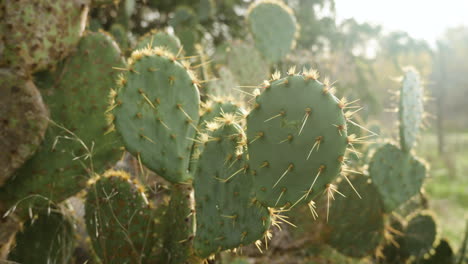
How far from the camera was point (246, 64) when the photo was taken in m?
3.06

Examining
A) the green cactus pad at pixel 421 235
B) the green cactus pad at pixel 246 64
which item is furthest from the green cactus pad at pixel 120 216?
the green cactus pad at pixel 421 235

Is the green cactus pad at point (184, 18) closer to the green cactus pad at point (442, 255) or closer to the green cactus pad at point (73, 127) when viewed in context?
the green cactus pad at point (73, 127)

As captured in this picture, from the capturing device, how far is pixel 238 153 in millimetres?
1218

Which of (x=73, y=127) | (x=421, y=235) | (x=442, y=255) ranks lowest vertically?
(x=442, y=255)

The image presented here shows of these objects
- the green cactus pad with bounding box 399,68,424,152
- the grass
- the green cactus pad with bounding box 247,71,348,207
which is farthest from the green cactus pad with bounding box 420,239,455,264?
the green cactus pad with bounding box 247,71,348,207

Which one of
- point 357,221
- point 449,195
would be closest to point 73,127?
point 357,221

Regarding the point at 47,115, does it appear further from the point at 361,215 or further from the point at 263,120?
the point at 361,215

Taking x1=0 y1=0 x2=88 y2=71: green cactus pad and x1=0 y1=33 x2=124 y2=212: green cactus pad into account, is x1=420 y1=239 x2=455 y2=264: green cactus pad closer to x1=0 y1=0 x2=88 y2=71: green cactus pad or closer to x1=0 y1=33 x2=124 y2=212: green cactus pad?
x1=0 y1=33 x2=124 y2=212: green cactus pad

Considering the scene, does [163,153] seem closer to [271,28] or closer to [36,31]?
[36,31]

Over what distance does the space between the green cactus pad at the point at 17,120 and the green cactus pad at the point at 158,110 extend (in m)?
0.44

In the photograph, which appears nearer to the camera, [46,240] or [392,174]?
[46,240]

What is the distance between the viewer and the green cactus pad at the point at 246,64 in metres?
2.95

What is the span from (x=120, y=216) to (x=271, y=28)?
6.96ft

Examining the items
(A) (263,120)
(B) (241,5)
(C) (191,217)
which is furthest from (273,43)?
(B) (241,5)
